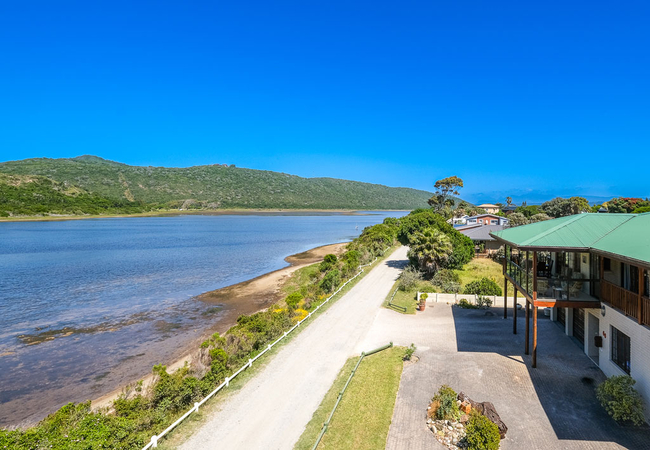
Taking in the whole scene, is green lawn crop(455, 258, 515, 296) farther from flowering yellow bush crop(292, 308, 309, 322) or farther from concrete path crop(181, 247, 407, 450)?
flowering yellow bush crop(292, 308, 309, 322)

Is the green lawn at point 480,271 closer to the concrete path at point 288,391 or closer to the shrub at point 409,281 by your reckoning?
the shrub at point 409,281

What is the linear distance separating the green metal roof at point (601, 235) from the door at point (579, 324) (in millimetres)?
3672

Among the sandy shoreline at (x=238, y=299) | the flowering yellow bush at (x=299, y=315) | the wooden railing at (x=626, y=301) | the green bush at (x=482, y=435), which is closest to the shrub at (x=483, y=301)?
the wooden railing at (x=626, y=301)

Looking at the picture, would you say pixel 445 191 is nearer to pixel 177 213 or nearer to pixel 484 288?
pixel 484 288

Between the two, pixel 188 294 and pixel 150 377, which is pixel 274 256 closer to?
pixel 188 294

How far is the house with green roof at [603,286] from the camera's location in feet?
32.7

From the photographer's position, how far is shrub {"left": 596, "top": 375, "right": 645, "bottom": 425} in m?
9.66

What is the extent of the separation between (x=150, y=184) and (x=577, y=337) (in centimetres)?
20125

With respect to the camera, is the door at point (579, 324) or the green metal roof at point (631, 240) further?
the door at point (579, 324)

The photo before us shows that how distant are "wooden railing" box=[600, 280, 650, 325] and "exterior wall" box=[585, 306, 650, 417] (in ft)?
0.63

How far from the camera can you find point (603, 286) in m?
12.1

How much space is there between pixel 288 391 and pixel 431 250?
1936 centimetres

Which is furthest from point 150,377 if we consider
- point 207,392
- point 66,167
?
point 66,167

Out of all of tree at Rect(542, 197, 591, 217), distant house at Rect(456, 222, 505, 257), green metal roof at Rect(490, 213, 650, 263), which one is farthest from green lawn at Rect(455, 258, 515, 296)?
tree at Rect(542, 197, 591, 217)
